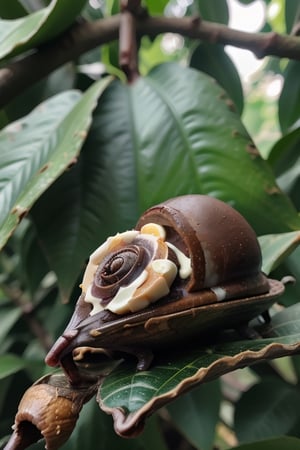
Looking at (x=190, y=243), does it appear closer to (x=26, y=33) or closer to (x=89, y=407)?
(x=89, y=407)

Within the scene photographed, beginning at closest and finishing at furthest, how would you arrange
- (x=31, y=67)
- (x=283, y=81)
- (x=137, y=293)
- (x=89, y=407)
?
(x=137, y=293), (x=89, y=407), (x=31, y=67), (x=283, y=81)

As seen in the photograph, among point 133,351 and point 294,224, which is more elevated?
point 133,351

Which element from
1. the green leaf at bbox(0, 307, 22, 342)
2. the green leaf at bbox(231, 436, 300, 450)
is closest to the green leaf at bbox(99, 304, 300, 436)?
the green leaf at bbox(231, 436, 300, 450)

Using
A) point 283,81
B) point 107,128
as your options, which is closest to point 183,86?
point 107,128

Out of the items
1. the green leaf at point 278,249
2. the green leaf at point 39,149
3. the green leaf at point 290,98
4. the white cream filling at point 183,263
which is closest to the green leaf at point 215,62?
the green leaf at point 290,98

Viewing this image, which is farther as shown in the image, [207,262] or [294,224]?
[294,224]

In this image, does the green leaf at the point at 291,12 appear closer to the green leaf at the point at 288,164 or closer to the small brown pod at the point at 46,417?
the green leaf at the point at 288,164

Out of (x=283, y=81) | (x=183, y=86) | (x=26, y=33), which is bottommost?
(x=283, y=81)
